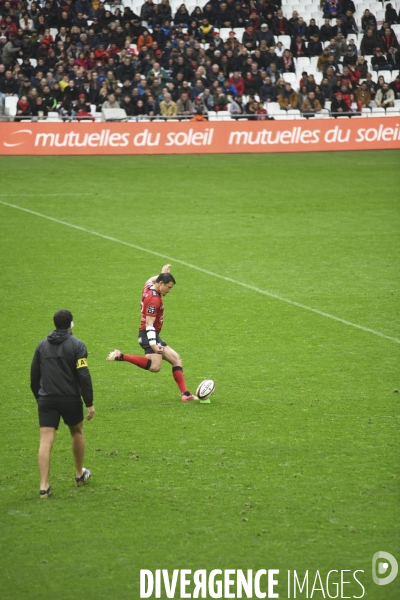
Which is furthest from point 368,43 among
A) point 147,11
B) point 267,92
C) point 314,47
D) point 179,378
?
point 179,378

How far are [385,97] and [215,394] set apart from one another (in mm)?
26705

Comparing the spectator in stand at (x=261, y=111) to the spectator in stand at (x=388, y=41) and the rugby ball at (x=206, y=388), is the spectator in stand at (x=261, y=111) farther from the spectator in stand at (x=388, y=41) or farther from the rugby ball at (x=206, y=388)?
the rugby ball at (x=206, y=388)

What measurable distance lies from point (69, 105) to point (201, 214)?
37.8ft

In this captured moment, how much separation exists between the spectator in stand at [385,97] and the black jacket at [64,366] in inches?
1165

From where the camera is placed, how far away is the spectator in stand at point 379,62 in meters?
38.2

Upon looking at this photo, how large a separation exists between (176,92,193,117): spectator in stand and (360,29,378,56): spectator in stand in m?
9.89

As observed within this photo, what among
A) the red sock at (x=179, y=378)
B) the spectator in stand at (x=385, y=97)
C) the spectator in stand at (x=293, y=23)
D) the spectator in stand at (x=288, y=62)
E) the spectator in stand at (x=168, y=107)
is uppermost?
the spectator in stand at (x=293, y=23)

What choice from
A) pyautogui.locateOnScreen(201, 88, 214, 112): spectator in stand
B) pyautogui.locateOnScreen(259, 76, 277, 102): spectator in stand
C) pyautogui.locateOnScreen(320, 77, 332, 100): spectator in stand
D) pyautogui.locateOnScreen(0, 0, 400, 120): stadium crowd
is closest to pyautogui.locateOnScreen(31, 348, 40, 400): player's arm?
pyautogui.locateOnScreen(0, 0, 400, 120): stadium crowd

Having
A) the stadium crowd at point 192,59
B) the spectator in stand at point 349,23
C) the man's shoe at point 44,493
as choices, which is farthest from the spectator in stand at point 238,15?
the man's shoe at point 44,493

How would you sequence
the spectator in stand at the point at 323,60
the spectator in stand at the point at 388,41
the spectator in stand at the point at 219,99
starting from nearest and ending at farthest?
1. the spectator in stand at the point at 219,99
2. the spectator in stand at the point at 323,60
3. the spectator in stand at the point at 388,41

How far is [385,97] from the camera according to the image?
35.7 metres

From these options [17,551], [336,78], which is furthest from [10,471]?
[336,78]

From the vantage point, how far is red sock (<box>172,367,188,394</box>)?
11.8 m

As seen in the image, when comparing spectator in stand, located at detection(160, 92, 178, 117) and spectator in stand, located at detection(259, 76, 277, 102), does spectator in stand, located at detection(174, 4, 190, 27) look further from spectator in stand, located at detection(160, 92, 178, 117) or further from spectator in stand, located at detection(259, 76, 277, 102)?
spectator in stand, located at detection(160, 92, 178, 117)
